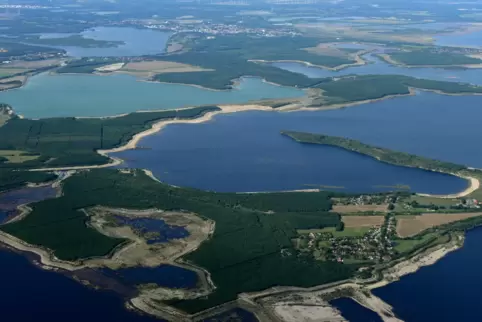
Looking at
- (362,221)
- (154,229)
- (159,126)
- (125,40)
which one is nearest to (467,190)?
(362,221)

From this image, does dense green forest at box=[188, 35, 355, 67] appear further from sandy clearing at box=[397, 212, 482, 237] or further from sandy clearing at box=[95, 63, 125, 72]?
sandy clearing at box=[397, 212, 482, 237]

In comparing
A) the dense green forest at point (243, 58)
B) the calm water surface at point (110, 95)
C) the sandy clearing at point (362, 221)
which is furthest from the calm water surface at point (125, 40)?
the sandy clearing at point (362, 221)

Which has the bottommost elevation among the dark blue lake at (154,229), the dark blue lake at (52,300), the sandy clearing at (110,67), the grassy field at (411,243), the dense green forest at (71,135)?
the dark blue lake at (52,300)

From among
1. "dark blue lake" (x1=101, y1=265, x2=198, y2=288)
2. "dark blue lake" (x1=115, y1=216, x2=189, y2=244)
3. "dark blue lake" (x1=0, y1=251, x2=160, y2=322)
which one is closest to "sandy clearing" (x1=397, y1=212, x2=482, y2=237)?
"dark blue lake" (x1=115, y1=216, x2=189, y2=244)

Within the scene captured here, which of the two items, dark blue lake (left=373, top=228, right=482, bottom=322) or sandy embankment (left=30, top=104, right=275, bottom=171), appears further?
sandy embankment (left=30, top=104, right=275, bottom=171)

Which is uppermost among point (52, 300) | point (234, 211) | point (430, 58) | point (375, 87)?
point (430, 58)

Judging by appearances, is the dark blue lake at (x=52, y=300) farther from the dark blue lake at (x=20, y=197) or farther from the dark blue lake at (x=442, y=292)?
the dark blue lake at (x=442, y=292)

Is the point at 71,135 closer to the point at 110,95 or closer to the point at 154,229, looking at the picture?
the point at 110,95
